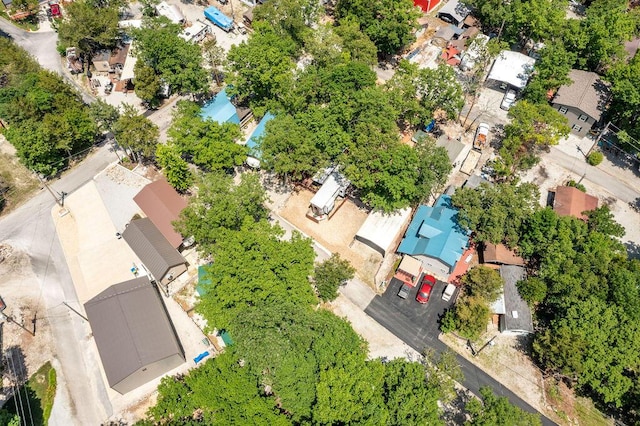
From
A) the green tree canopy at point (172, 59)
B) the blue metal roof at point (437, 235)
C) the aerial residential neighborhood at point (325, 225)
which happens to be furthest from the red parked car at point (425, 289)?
the green tree canopy at point (172, 59)

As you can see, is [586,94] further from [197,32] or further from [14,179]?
[14,179]

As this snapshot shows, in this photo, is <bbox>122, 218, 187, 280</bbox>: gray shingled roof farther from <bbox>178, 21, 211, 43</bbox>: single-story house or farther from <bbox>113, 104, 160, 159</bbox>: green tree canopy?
<bbox>178, 21, 211, 43</bbox>: single-story house

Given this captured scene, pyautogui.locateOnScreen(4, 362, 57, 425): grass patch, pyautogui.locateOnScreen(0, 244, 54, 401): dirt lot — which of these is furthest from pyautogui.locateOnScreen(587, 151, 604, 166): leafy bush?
pyautogui.locateOnScreen(0, 244, 54, 401): dirt lot

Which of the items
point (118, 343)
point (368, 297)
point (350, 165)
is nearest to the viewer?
point (118, 343)

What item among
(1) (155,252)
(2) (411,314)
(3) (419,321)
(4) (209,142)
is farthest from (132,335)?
(3) (419,321)

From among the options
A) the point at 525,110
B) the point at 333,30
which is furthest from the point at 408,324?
the point at 333,30

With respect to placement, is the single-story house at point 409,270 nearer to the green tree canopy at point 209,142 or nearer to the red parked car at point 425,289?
the red parked car at point 425,289

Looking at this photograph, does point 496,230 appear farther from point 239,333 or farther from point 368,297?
point 239,333
